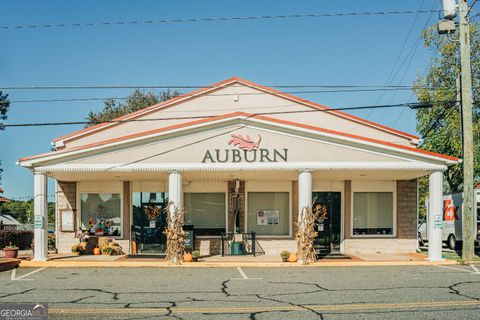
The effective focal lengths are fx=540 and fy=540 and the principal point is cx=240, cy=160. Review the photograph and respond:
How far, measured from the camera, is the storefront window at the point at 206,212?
22500 millimetres

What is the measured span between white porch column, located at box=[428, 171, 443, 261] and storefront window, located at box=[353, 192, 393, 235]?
3785 millimetres

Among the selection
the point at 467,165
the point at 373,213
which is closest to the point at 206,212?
the point at 373,213

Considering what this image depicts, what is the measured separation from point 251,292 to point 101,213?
39.6 ft

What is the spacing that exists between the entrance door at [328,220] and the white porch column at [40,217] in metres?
10.7

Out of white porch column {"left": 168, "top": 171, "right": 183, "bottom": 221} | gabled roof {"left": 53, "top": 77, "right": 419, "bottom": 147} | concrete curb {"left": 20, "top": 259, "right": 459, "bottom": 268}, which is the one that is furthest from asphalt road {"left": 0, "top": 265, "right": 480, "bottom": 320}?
gabled roof {"left": 53, "top": 77, "right": 419, "bottom": 147}

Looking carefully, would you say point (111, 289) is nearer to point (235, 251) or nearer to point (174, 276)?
point (174, 276)

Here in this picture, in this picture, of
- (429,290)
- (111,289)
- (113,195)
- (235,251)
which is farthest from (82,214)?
(429,290)

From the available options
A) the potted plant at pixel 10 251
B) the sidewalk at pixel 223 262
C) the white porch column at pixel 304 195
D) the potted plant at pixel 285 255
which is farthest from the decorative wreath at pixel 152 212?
the white porch column at pixel 304 195

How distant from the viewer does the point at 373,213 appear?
22.9 metres

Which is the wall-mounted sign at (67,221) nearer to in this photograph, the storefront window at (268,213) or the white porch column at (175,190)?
the white porch column at (175,190)

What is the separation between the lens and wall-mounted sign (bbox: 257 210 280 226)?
2266 centimetres

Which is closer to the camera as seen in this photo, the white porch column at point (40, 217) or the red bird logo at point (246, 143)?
the white porch column at point (40, 217)

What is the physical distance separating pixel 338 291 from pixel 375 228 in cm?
1105

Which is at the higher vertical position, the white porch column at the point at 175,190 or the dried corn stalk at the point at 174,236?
the white porch column at the point at 175,190
